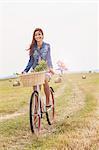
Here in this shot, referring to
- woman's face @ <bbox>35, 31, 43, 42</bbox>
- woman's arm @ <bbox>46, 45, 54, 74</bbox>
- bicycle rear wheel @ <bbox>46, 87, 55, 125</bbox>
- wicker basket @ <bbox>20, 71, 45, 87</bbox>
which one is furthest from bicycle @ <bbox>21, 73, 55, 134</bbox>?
woman's face @ <bbox>35, 31, 43, 42</bbox>

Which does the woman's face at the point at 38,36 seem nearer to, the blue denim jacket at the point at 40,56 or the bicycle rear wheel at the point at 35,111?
the blue denim jacket at the point at 40,56

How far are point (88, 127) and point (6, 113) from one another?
216 inches

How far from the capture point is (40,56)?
1077 centimetres

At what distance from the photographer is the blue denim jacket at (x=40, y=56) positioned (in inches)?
423

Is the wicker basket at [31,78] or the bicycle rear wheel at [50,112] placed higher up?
the wicker basket at [31,78]

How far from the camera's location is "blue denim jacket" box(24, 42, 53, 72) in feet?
35.2

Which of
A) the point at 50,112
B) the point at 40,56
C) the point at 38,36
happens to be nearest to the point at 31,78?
the point at 40,56

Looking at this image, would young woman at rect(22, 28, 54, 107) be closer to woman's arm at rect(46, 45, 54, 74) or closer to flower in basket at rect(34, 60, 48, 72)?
woman's arm at rect(46, 45, 54, 74)

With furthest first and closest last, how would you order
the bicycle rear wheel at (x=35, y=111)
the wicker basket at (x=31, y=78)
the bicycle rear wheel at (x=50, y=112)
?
the bicycle rear wheel at (x=50, y=112) → the bicycle rear wheel at (x=35, y=111) → the wicker basket at (x=31, y=78)

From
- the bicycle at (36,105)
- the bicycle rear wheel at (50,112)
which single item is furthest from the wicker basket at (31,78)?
the bicycle rear wheel at (50,112)

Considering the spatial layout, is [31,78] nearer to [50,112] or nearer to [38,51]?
[38,51]

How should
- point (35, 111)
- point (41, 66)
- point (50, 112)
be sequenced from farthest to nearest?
1. point (50, 112)
2. point (41, 66)
3. point (35, 111)

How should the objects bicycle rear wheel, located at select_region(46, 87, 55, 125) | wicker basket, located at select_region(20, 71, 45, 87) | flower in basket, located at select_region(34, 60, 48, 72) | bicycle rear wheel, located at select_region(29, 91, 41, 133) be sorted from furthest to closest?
1. bicycle rear wheel, located at select_region(46, 87, 55, 125)
2. flower in basket, located at select_region(34, 60, 48, 72)
3. bicycle rear wheel, located at select_region(29, 91, 41, 133)
4. wicker basket, located at select_region(20, 71, 45, 87)

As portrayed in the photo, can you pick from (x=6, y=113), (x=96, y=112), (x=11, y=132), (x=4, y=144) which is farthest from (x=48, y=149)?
(x=6, y=113)
